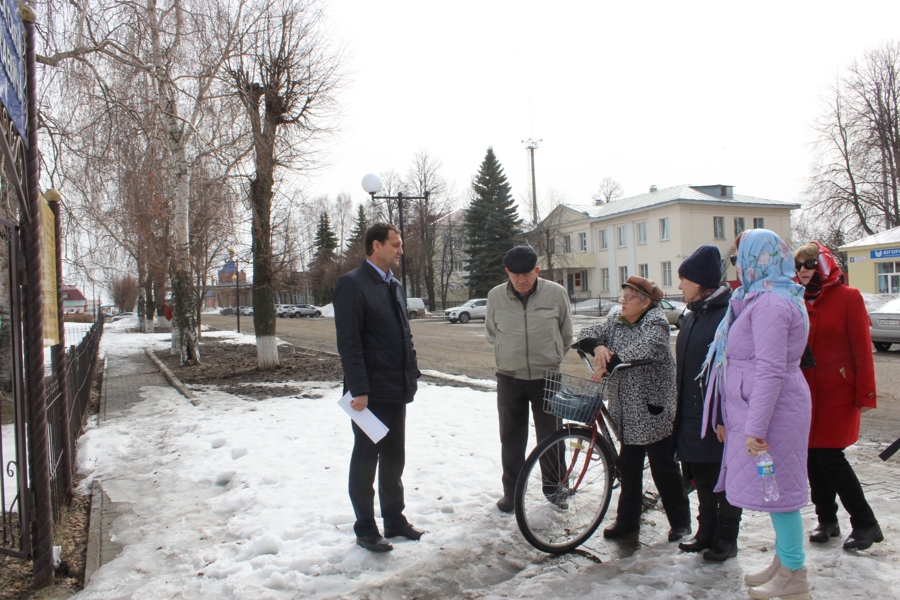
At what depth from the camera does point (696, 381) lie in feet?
12.1

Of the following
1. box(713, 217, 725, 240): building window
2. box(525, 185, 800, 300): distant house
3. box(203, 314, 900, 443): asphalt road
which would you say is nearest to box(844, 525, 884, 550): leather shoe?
box(203, 314, 900, 443): asphalt road

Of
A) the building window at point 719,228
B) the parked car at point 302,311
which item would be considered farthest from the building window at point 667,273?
the parked car at point 302,311

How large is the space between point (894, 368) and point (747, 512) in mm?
10523

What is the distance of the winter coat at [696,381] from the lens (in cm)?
365

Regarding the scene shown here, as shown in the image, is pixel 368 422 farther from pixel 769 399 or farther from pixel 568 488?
pixel 769 399

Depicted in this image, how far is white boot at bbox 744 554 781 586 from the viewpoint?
127 inches

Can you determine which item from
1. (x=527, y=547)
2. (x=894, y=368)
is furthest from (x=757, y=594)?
(x=894, y=368)

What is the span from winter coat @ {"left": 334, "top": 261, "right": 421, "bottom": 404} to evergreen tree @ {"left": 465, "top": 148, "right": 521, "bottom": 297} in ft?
147

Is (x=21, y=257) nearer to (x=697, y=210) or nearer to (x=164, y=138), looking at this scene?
(x=164, y=138)

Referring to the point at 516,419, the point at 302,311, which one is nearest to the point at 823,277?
the point at 516,419

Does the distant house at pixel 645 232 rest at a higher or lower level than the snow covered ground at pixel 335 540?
higher

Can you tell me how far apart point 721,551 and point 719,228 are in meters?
49.4

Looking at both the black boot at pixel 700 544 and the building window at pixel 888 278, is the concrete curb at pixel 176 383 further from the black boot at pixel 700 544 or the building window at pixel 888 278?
the building window at pixel 888 278

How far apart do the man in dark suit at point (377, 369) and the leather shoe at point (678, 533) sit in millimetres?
1520
